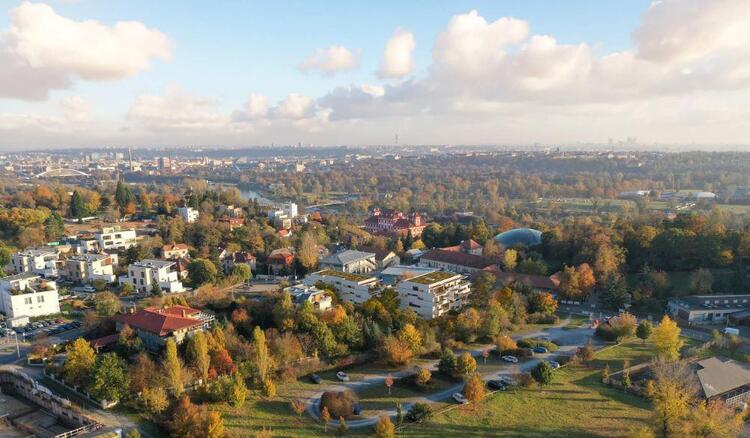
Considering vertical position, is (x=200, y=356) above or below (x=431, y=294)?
below

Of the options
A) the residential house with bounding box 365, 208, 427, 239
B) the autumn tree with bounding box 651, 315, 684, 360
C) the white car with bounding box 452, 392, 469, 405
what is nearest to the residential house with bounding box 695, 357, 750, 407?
the autumn tree with bounding box 651, 315, 684, 360

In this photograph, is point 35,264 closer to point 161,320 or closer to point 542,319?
point 161,320

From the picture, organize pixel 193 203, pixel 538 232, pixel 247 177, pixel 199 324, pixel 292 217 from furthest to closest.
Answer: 1. pixel 247 177
2. pixel 292 217
3. pixel 193 203
4. pixel 538 232
5. pixel 199 324

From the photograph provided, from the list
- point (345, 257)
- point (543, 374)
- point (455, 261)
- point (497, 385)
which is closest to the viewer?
point (543, 374)

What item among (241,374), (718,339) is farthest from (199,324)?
(718,339)

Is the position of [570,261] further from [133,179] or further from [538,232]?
[133,179]

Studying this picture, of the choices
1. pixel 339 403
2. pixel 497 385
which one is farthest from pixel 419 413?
pixel 497 385

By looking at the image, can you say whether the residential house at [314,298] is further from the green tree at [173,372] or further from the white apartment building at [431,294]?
the green tree at [173,372]
